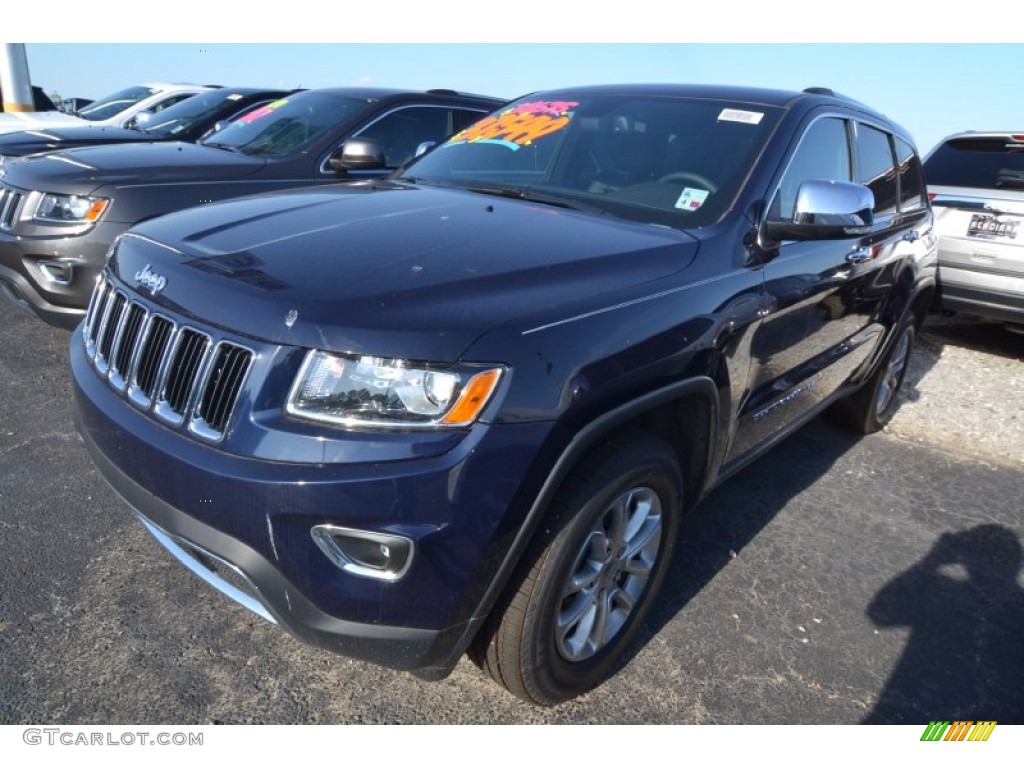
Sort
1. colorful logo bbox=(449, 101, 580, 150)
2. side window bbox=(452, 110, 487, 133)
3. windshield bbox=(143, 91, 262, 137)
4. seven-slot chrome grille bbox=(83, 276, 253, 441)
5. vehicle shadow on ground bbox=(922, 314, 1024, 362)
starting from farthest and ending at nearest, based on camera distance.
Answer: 1. windshield bbox=(143, 91, 262, 137)
2. vehicle shadow on ground bbox=(922, 314, 1024, 362)
3. side window bbox=(452, 110, 487, 133)
4. colorful logo bbox=(449, 101, 580, 150)
5. seven-slot chrome grille bbox=(83, 276, 253, 441)

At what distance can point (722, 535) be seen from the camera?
11.2 feet

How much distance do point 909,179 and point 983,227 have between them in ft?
5.91

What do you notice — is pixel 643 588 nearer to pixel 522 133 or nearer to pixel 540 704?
pixel 540 704

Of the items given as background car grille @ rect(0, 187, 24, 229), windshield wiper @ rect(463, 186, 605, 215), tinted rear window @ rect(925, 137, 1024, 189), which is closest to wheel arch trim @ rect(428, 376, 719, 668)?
windshield wiper @ rect(463, 186, 605, 215)

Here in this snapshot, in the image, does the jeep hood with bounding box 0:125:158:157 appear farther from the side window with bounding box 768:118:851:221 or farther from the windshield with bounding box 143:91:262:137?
the side window with bounding box 768:118:851:221

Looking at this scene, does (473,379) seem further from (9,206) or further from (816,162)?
(9,206)

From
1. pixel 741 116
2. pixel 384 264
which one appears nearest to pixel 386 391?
pixel 384 264

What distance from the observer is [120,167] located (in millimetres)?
4633

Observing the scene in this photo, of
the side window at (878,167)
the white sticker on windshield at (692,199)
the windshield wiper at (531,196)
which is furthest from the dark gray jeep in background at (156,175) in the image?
the side window at (878,167)

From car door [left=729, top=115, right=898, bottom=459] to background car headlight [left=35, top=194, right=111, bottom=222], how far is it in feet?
12.0

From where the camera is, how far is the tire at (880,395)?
4.43 meters

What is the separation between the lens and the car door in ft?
9.21
